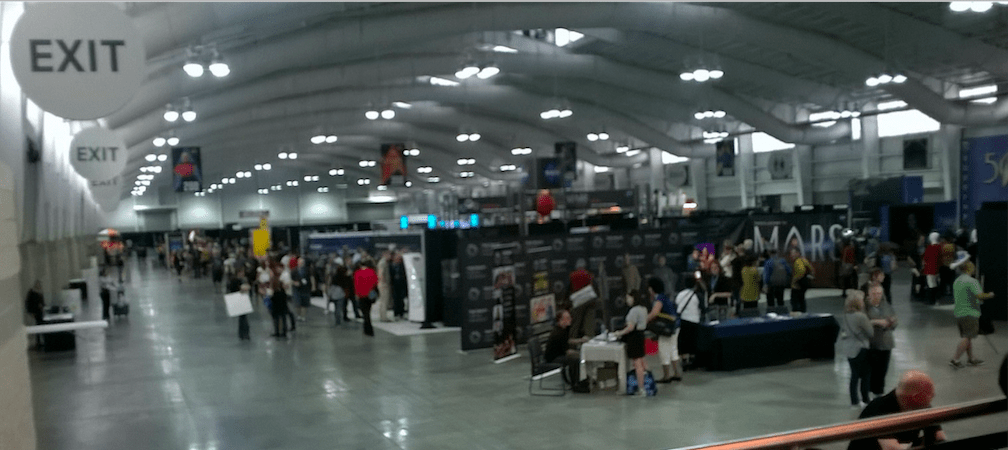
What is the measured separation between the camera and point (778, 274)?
16172 mm

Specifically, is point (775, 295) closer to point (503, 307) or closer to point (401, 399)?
point (503, 307)

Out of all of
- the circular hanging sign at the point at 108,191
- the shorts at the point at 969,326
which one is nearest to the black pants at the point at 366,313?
the circular hanging sign at the point at 108,191

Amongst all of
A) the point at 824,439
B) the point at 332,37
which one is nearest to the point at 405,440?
the point at 824,439

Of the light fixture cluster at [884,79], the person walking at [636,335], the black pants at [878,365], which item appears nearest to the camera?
the black pants at [878,365]

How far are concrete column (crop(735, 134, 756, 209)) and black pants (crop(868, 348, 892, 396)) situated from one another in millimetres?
30868

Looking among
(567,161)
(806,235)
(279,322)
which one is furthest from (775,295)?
(567,161)

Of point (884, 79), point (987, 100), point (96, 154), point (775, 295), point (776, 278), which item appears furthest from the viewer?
point (987, 100)

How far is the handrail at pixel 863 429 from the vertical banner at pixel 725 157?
28923 mm

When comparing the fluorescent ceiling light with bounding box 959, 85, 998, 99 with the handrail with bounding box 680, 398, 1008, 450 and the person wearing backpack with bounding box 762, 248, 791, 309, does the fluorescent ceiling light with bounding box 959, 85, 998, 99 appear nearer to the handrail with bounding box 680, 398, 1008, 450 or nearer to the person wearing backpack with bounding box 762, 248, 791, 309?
the person wearing backpack with bounding box 762, 248, 791, 309

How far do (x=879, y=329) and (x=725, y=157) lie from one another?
2349cm

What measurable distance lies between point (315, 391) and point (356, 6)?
10.7m

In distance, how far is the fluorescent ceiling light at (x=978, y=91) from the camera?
26538 millimetres

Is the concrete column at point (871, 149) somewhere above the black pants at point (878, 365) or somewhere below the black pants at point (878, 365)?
above

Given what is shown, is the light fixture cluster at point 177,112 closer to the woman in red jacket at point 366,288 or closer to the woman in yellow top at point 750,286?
the woman in red jacket at point 366,288
